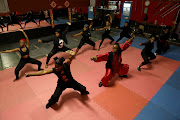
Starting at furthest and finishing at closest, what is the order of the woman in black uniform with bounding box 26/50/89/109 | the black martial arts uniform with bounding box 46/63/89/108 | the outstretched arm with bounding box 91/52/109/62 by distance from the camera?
the outstretched arm with bounding box 91/52/109/62
the black martial arts uniform with bounding box 46/63/89/108
the woman in black uniform with bounding box 26/50/89/109

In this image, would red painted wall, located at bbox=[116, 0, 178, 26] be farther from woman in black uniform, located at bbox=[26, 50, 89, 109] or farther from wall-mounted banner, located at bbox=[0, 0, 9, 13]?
wall-mounted banner, located at bbox=[0, 0, 9, 13]

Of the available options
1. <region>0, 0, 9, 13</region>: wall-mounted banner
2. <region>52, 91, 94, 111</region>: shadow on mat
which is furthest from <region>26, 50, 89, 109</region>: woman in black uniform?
<region>0, 0, 9, 13</region>: wall-mounted banner

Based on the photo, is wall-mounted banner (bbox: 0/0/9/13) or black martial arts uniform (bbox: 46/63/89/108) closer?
black martial arts uniform (bbox: 46/63/89/108)

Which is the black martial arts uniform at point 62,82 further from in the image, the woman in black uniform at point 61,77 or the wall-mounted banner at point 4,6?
the wall-mounted banner at point 4,6

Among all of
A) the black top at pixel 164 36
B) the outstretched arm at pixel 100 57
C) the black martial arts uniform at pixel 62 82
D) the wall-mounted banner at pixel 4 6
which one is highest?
the wall-mounted banner at pixel 4 6

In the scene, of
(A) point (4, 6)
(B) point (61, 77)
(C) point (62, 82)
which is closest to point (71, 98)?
(C) point (62, 82)

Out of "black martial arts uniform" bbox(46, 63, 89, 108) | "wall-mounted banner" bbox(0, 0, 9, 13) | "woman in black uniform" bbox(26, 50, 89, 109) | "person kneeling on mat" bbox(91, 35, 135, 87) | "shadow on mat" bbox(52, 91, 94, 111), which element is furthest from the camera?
"wall-mounted banner" bbox(0, 0, 9, 13)

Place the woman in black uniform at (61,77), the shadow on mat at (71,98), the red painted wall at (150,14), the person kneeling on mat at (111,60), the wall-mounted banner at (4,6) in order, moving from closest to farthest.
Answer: the woman in black uniform at (61,77) < the shadow on mat at (71,98) < the person kneeling on mat at (111,60) < the wall-mounted banner at (4,6) < the red painted wall at (150,14)

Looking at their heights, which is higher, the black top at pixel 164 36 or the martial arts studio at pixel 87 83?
the black top at pixel 164 36

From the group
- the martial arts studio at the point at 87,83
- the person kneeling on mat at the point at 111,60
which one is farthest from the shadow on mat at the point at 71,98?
the person kneeling on mat at the point at 111,60

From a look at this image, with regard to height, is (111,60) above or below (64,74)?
above

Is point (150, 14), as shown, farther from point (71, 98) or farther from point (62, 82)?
point (62, 82)

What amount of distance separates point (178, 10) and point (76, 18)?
9.91 m

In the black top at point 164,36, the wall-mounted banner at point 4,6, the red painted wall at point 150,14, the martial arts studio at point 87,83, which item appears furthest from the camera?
the red painted wall at point 150,14
